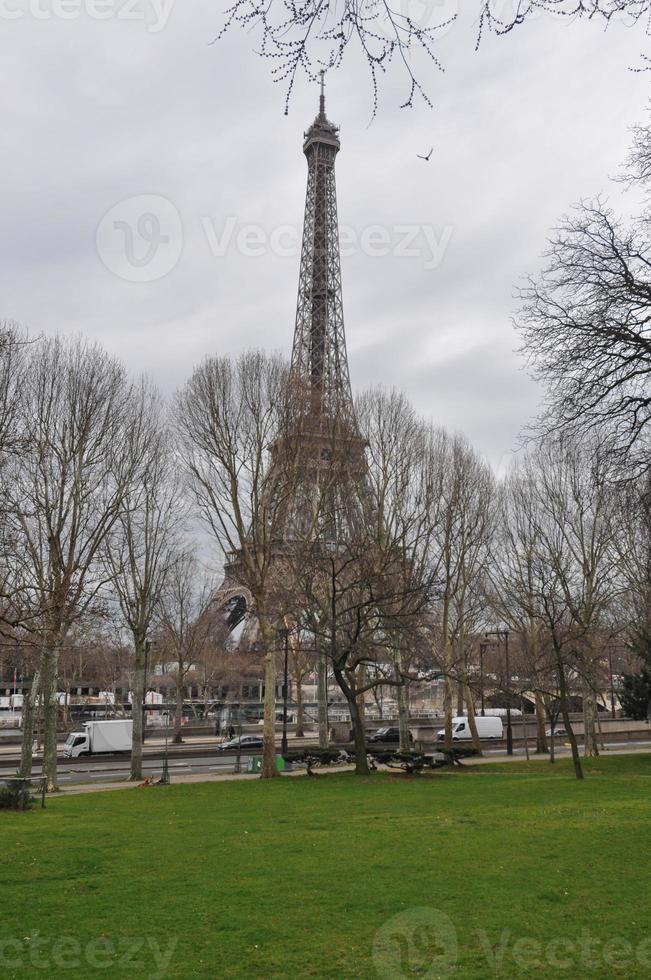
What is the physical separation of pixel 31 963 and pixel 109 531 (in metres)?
21.2

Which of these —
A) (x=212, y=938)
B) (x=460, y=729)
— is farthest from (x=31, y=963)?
(x=460, y=729)

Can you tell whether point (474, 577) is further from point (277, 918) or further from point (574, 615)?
point (277, 918)

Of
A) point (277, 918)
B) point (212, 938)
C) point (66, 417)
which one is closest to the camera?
point (212, 938)

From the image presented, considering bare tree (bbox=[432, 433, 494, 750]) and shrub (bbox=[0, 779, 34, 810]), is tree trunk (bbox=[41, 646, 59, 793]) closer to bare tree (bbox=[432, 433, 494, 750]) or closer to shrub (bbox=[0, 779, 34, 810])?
shrub (bbox=[0, 779, 34, 810])

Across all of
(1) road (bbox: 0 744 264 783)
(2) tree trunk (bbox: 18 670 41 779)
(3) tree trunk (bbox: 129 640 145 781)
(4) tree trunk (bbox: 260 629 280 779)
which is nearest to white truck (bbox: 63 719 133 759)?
(1) road (bbox: 0 744 264 783)

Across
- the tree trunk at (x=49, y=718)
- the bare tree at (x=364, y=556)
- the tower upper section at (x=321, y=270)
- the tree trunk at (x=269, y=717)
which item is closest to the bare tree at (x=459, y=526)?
the bare tree at (x=364, y=556)

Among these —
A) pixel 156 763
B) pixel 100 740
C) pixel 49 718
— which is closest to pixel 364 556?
pixel 49 718

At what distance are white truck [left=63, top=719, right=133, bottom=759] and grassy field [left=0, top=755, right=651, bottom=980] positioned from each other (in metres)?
27.3

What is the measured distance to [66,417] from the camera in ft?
83.9

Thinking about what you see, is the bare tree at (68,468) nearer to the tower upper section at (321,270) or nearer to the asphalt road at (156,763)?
the asphalt road at (156,763)

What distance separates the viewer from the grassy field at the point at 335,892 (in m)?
7.03

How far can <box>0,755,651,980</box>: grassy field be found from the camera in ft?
23.1

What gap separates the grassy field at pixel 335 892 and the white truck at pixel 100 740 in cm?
2732

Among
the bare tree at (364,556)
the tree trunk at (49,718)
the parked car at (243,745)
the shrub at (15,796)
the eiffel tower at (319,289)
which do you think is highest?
the eiffel tower at (319,289)
